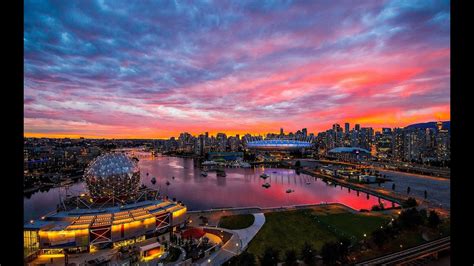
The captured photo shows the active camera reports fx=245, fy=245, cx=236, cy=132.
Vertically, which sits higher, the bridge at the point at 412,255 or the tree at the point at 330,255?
the tree at the point at 330,255

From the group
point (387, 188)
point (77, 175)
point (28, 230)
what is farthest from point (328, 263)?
point (77, 175)

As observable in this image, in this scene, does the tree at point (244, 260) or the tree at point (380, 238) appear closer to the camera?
the tree at point (244, 260)

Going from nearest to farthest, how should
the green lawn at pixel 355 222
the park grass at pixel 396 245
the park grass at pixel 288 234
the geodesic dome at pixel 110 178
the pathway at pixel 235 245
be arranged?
1. the pathway at pixel 235 245
2. the park grass at pixel 396 245
3. the park grass at pixel 288 234
4. the green lawn at pixel 355 222
5. the geodesic dome at pixel 110 178

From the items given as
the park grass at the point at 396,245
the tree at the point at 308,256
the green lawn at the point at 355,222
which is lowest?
the green lawn at the point at 355,222

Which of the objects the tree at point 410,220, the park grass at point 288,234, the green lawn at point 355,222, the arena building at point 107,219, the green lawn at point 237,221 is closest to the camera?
the arena building at point 107,219

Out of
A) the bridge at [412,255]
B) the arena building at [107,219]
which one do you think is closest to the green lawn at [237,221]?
the arena building at [107,219]

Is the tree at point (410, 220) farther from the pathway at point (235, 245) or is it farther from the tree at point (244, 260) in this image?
the tree at point (244, 260)
